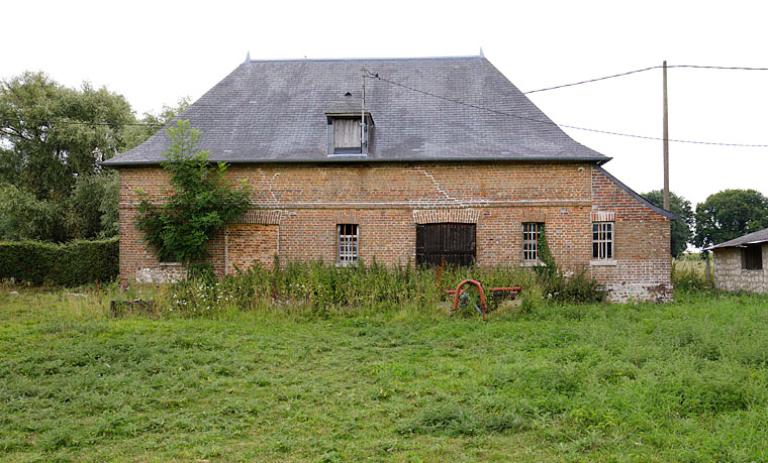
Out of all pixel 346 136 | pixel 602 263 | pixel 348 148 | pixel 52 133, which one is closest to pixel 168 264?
pixel 348 148

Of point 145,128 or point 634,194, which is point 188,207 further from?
point 145,128

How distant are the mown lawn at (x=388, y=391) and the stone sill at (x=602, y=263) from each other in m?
4.03

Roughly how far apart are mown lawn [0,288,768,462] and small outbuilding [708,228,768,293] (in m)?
Result: 8.15

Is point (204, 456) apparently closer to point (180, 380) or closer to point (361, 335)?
point (180, 380)

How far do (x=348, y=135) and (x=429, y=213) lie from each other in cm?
304

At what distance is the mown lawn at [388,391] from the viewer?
190 inches

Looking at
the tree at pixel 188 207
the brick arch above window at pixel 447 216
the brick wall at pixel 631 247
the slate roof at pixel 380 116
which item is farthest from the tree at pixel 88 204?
the brick wall at pixel 631 247

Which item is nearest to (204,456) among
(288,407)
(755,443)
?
(288,407)

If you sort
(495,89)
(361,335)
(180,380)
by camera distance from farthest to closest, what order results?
1. (495,89)
2. (361,335)
3. (180,380)

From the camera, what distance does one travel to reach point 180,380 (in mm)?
6914

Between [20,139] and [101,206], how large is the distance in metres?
6.01

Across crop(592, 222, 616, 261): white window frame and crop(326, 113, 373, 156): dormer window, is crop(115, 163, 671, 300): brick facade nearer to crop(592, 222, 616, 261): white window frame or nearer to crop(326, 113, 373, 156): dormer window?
crop(592, 222, 616, 261): white window frame

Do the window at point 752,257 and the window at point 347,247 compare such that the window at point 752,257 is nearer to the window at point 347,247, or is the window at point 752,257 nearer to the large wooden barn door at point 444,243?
the large wooden barn door at point 444,243

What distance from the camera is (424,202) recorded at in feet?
48.0
